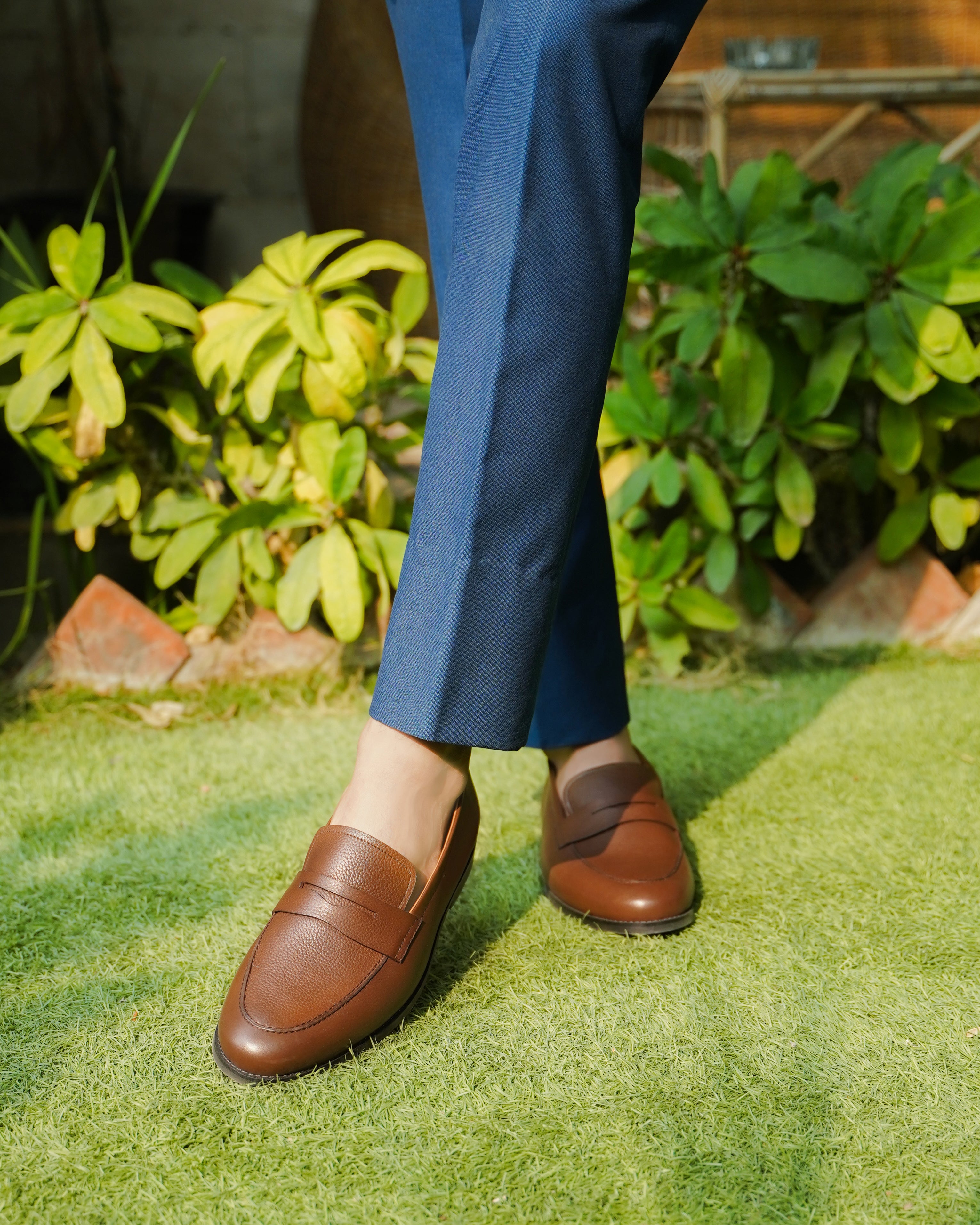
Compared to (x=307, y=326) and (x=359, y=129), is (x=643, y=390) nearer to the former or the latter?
(x=307, y=326)

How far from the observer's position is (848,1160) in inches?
21.7

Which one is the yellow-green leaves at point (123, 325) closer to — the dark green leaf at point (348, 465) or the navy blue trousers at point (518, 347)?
the dark green leaf at point (348, 465)

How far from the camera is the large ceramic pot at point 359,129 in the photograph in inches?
92.4

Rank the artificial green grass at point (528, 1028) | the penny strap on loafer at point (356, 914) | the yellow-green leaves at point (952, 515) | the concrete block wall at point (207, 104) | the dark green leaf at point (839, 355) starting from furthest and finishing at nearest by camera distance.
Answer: the concrete block wall at point (207, 104) < the yellow-green leaves at point (952, 515) < the dark green leaf at point (839, 355) < the penny strap on loafer at point (356, 914) < the artificial green grass at point (528, 1028)

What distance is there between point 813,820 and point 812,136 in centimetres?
252

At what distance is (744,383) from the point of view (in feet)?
4.42

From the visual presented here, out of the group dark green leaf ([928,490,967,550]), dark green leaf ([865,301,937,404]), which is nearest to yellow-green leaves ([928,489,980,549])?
dark green leaf ([928,490,967,550])

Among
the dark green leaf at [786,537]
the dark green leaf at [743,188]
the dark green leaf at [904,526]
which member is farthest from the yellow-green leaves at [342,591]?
the dark green leaf at [904,526]

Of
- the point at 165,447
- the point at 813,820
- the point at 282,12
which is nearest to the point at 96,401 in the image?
the point at 165,447

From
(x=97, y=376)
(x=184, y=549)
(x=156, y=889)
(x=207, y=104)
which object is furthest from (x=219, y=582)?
(x=207, y=104)

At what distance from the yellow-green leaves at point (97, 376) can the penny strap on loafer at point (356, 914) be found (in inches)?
30.8

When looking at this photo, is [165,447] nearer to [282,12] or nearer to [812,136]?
[282,12]

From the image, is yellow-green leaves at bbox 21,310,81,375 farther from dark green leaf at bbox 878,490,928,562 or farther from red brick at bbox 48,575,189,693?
dark green leaf at bbox 878,490,928,562

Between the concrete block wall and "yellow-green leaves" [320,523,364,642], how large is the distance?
165 cm
